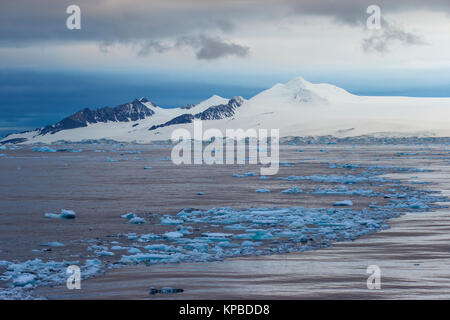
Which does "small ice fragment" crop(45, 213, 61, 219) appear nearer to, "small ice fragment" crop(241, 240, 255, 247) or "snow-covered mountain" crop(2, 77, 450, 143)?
"small ice fragment" crop(241, 240, 255, 247)

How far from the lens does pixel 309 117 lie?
12769 cm

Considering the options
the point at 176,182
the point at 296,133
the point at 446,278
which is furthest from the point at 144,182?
the point at 296,133

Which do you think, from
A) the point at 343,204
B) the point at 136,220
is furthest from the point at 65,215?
the point at 343,204

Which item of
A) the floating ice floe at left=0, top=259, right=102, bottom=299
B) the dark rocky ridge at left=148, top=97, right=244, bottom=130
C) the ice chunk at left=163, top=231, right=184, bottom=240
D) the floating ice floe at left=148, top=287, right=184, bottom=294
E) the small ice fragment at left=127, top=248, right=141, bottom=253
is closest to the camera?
the floating ice floe at left=148, top=287, right=184, bottom=294

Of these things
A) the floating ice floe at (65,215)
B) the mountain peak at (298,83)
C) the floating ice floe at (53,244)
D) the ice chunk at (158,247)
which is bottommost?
the ice chunk at (158,247)

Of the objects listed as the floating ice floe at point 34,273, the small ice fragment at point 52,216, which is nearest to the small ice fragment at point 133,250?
the floating ice floe at point 34,273

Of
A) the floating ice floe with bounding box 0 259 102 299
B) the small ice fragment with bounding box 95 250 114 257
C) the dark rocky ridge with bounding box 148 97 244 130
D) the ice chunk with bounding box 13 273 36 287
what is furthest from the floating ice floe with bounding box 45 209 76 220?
the dark rocky ridge with bounding box 148 97 244 130

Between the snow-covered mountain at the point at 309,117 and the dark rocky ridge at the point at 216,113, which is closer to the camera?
the snow-covered mountain at the point at 309,117

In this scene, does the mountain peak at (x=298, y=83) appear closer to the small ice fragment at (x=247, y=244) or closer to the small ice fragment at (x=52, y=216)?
the small ice fragment at (x=52, y=216)

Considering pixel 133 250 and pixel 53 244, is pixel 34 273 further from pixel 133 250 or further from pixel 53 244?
pixel 53 244

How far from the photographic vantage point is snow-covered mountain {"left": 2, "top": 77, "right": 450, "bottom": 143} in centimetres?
10688

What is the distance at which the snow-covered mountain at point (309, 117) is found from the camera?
107 m
